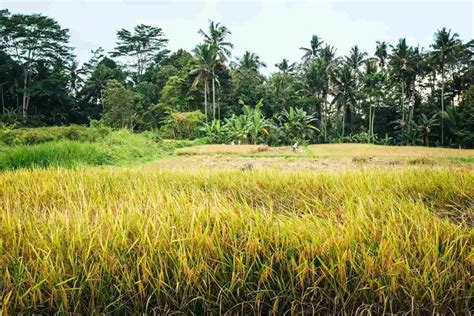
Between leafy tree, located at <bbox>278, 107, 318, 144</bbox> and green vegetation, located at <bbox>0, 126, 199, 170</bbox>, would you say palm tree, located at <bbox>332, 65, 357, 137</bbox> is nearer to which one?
leafy tree, located at <bbox>278, 107, 318, 144</bbox>

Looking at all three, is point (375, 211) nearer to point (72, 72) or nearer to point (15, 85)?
point (15, 85)

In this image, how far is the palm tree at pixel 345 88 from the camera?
1241 inches

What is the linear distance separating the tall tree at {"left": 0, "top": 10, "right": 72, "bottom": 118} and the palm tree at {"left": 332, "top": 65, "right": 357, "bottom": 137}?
77.8 feet

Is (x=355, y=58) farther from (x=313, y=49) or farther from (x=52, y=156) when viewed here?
(x=52, y=156)

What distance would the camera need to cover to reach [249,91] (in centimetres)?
3203

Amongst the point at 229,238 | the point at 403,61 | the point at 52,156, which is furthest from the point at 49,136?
the point at 403,61

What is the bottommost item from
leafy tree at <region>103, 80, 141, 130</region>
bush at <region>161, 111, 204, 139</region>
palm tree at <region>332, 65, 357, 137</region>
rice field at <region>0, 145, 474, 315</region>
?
rice field at <region>0, 145, 474, 315</region>

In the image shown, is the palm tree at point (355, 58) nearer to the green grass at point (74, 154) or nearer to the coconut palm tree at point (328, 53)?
the coconut palm tree at point (328, 53)

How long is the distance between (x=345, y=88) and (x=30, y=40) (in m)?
26.0

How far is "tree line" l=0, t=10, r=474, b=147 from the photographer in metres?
28.6

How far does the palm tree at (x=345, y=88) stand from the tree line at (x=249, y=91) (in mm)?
81

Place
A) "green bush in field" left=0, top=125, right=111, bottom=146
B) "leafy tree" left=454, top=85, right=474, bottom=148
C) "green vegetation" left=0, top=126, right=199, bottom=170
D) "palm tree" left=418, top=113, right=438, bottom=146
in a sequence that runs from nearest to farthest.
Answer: "green vegetation" left=0, top=126, right=199, bottom=170, "green bush in field" left=0, top=125, right=111, bottom=146, "leafy tree" left=454, top=85, right=474, bottom=148, "palm tree" left=418, top=113, right=438, bottom=146

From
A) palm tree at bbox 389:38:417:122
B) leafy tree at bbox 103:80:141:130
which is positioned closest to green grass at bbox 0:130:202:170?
leafy tree at bbox 103:80:141:130

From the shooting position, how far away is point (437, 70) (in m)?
33.5
